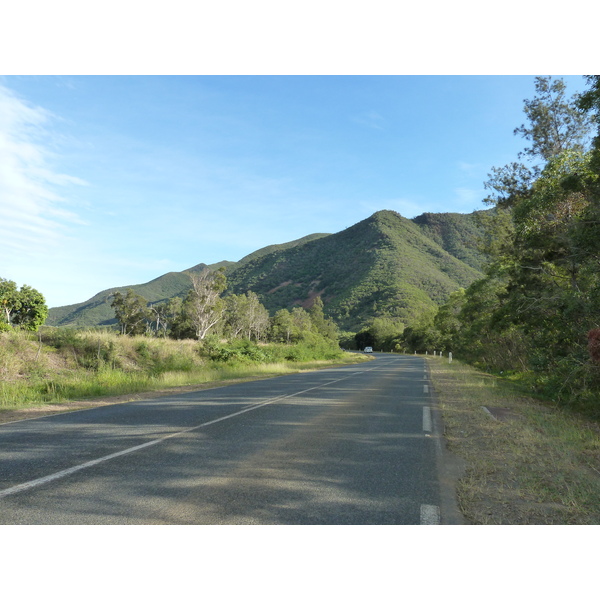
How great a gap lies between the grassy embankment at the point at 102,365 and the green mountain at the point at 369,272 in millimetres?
74754

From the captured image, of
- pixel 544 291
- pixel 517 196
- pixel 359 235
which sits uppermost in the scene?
pixel 359 235

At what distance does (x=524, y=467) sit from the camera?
565 centimetres

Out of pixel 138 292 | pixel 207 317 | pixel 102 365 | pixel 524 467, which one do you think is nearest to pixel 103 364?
pixel 102 365

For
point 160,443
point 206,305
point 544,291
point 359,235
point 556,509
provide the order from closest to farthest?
point 556,509 < point 160,443 < point 544,291 < point 206,305 < point 359,235

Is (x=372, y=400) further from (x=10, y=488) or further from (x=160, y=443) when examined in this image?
(x=10, y=488)

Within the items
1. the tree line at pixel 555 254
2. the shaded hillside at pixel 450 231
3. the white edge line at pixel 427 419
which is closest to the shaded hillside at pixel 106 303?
the shaded hillside at pixel 450 231

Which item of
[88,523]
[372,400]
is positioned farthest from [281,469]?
[372,400]

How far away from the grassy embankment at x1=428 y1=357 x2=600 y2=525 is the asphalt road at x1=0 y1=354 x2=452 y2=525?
0.44 m

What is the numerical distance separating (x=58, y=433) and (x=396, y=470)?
548 centimetres

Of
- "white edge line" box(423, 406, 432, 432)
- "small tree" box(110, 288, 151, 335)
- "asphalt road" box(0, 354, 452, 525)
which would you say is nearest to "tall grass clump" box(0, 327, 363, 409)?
"asphalt road" box(0, 354, 452, 525)

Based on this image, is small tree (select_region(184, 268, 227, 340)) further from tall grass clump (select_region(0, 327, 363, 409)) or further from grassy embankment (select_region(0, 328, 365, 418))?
grassy embankment (select_region(0, 328, 365, 418))

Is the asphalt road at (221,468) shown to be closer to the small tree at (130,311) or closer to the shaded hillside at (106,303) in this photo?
the small tree at (130,311)

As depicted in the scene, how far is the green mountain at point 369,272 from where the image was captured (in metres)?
111
